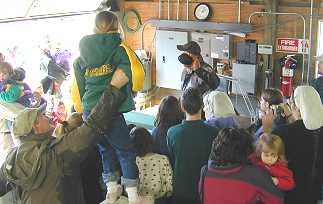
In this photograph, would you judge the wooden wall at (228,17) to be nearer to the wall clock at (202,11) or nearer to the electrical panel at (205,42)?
the wall clock at (202,11)

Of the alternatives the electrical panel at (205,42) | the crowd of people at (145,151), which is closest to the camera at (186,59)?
the crowd of people at (145,151)

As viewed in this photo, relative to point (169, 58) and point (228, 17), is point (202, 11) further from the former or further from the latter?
point (169, 58)

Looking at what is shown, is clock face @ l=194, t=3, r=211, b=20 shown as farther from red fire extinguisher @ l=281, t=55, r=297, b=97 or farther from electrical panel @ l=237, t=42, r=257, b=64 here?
red fire extinguisher @ l=281, t=55, r=297, b=97

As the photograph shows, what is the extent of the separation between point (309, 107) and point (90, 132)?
133 centimetres

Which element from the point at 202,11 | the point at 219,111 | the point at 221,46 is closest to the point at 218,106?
the point at 219,111

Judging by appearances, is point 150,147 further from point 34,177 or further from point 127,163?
point 34,177

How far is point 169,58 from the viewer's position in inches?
270

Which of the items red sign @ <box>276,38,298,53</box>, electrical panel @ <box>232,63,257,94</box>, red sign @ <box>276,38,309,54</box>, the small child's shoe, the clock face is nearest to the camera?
the small child's shoe

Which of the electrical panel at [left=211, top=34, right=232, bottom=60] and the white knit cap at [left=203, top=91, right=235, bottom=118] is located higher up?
the electrical panel at [left=211, top=34, right=232, bottom=60]

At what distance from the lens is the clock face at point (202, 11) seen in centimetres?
647

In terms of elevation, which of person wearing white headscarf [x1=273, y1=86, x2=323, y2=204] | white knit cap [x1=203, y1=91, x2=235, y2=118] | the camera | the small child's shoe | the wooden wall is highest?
the wooden wall

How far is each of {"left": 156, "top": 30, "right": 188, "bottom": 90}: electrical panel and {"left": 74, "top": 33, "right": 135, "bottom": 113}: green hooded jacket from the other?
422 centimetres

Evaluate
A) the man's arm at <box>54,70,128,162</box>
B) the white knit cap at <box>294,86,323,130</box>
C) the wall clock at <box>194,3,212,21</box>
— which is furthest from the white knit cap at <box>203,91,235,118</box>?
the wall clock at <box>194,3,212,21</box>

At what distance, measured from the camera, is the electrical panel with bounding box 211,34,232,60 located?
617 cm
